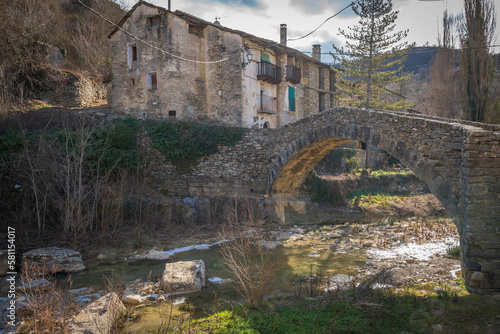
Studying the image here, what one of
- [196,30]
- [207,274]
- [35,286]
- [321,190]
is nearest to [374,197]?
[321,190]

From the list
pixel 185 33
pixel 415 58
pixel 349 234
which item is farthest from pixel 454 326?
pixel 415 58

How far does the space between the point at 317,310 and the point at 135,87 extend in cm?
1777

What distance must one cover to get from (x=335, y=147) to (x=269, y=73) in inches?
378

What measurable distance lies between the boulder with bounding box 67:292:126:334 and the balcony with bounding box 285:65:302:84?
19.3m

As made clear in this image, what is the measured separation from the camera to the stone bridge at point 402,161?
5645 mm

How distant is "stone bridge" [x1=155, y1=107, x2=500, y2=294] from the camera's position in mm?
5645

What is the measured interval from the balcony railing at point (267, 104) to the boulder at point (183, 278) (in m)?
14.4

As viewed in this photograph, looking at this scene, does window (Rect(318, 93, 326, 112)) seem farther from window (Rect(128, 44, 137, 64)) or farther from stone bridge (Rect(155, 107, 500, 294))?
window (Rect(128, 44, 137, 64))

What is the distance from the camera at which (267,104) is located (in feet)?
69.4

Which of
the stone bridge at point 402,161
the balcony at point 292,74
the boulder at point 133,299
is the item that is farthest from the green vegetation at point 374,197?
the boulder at point 133,299

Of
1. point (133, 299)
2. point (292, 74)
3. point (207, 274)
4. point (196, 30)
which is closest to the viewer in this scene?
point (133, 299)

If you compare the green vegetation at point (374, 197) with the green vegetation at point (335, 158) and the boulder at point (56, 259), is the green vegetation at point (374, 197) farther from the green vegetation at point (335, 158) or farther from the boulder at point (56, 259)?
the boulder at point (56, 259)

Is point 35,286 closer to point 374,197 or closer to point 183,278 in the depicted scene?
point 183,278

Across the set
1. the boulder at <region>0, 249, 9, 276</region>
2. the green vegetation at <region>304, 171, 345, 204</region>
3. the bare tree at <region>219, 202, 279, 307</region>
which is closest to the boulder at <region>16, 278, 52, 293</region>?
the boulder at <region>0, 249, 9, 276</region>
